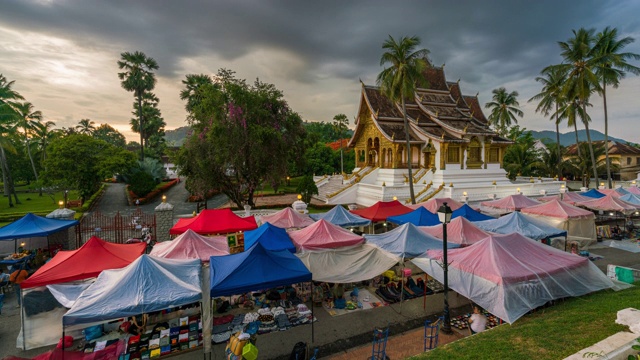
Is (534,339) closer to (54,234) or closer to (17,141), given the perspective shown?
(54,234)

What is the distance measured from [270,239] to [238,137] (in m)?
10.5

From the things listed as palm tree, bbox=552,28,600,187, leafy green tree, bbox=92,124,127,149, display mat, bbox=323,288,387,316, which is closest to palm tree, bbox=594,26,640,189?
palm tree, bbox=552,28,600,187

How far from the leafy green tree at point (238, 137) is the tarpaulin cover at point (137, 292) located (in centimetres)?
1262

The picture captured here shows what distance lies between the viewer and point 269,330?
325 inches

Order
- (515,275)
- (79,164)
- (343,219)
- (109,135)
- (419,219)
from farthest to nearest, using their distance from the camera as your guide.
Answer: (109,135) → (79,164) → (343,219) → (419,219) → (515,275)

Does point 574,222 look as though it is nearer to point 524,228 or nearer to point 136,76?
point 524,228

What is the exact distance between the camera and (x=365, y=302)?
9.99 metres

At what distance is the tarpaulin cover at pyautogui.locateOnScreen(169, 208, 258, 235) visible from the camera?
13461 mm

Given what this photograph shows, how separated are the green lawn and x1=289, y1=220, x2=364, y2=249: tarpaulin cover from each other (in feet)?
17.7

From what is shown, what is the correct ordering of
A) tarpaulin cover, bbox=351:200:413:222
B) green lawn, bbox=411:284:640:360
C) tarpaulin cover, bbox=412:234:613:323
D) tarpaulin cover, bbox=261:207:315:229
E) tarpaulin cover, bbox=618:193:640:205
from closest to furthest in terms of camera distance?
green lawn, bbox=411:284:640:360, tarpaulin cover, bbox=412:234:613:323, tarpaulin cover, bbox=261:207:315:229, tarpaulin cover, bbox=351:200:413:222, tarpaulin cover, bbox=618:193:640:205

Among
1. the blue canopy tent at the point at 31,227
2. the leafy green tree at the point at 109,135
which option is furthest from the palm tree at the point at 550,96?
the leafy green tree at the point at 109,135

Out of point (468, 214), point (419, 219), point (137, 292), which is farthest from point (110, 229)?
point (468, 214)

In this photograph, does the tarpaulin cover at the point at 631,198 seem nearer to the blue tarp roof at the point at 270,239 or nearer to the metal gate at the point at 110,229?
the blue tarp roof at the point at 270,239

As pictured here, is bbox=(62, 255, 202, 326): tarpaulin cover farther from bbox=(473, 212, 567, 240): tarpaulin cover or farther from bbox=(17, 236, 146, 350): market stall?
bbox=(473, 212, 567, 240): tarpaulin cover
